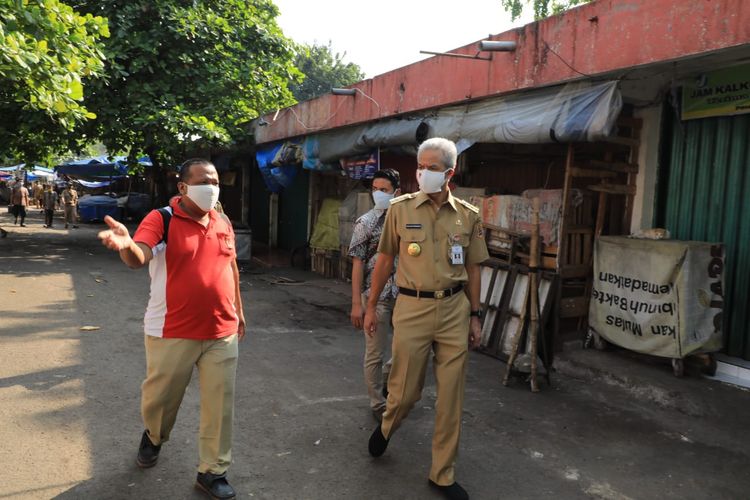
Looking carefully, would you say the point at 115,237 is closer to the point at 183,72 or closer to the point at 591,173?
the point at 591,173

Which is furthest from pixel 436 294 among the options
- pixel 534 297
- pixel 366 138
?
pixel 366 138

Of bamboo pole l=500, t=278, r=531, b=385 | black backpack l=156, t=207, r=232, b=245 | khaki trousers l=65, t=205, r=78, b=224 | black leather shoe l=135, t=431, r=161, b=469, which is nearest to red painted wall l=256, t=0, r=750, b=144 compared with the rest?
bamboo pole l=500, t=278, r=531, b=385

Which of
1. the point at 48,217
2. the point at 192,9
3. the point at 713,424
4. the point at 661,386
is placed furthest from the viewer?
the point at 48,217

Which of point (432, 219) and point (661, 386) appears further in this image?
point (661, 386)

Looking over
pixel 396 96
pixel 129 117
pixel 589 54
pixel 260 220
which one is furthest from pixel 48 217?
pixel 589 54

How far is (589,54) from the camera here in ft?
17.8

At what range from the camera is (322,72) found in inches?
1545

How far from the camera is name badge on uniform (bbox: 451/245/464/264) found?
3.20 metres

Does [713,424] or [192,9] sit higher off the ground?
[192,9]

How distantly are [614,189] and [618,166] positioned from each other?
25 cm

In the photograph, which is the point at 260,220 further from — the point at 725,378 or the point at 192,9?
the point at 725,378

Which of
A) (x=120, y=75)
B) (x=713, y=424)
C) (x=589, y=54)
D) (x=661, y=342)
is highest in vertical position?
(x=120, y=75)

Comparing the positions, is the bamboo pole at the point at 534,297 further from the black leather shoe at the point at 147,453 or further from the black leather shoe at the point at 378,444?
the black leather shoe at the point at 147,453

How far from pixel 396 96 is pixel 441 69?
114cm
